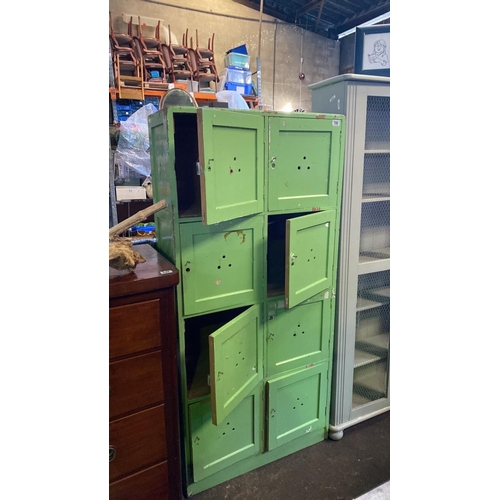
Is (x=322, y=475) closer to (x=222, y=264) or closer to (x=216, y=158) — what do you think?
(x=222, y=264)

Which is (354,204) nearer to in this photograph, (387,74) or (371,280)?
(371,280)

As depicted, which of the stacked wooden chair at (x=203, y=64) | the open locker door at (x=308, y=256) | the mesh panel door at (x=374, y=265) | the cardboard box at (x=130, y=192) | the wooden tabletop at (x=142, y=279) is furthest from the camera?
the stacked wooden chair at (x=203, y=64)

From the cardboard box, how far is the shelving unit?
2.13 m

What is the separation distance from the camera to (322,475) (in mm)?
1744

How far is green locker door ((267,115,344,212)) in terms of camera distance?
1.52 meters

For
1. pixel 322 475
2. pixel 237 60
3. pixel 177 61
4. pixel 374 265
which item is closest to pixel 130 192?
pixel 177 61

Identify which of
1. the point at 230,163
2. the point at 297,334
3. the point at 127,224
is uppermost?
the point at 230,163

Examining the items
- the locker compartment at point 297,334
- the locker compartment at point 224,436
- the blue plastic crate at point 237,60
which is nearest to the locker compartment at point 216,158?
the locker compartment at point 297,334

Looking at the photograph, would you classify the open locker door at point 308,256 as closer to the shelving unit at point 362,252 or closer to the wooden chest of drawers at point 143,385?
the shelving unit at point 362,252

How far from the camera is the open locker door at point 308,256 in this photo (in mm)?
1461

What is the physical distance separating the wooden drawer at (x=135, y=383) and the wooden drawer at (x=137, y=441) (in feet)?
0.13

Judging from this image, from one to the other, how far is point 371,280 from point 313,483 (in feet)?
3.46

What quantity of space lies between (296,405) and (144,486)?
2.75ft

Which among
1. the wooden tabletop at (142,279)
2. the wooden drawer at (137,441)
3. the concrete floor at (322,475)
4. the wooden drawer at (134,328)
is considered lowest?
the concrete floor at (322,475)
